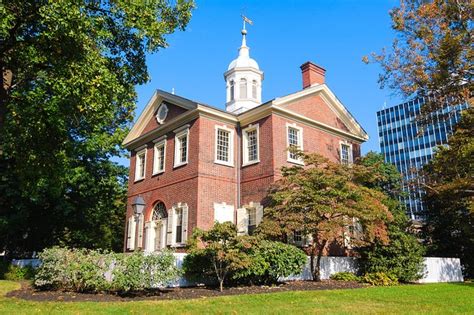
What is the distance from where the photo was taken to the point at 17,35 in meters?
12.4

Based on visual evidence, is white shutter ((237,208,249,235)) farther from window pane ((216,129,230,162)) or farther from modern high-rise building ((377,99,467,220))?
modern high-rise building ((377,99,467,220))

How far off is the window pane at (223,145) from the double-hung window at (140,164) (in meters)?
5.36

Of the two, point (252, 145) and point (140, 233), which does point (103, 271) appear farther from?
point (252, 145)

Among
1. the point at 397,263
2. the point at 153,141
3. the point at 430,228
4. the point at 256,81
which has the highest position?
the point at 256,81

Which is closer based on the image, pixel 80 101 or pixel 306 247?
pixel 80 101

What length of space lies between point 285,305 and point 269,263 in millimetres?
4111

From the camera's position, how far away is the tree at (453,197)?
1761 centimetres

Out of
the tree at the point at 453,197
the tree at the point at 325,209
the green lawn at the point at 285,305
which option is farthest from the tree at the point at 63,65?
the tree at the point at 453,197

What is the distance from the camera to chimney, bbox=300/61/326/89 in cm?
2197

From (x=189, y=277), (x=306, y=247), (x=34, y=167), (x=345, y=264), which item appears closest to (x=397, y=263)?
(x=345, y=264)

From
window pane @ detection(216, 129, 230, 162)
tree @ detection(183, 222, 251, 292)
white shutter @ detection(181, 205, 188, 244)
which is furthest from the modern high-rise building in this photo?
tree @ detection(183, 222, 251, 292)

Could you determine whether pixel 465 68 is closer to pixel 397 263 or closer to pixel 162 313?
pixel 397 263

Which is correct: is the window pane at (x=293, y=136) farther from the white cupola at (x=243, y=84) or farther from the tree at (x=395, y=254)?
the white cupola at (x=243, y=84)

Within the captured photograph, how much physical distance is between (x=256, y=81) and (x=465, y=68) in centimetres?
1165
